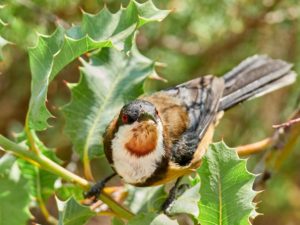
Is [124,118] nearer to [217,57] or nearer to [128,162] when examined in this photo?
[128,162]

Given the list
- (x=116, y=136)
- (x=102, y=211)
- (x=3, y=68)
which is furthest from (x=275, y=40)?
(x=102, y=211)

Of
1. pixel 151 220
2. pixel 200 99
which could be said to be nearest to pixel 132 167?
pixel 151 220

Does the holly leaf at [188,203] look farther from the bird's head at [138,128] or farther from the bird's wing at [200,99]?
the bird's wing at [200,99]

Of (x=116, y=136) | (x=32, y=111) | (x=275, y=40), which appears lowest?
(x=275, y=40)

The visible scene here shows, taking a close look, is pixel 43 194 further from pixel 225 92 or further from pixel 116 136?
pixel 225 92

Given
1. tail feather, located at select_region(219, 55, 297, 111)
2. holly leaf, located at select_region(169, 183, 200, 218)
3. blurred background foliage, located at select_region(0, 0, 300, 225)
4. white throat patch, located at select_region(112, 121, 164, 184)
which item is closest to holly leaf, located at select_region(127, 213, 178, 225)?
holly leaf, located at select_region(169, 183, 200, 218)
